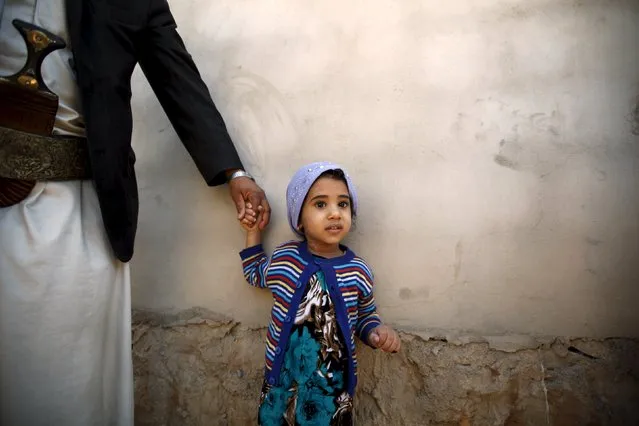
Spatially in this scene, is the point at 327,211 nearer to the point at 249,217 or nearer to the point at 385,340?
the point at 249,217

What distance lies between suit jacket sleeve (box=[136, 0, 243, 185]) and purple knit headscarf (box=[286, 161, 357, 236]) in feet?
0.90

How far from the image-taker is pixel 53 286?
4.47 ft

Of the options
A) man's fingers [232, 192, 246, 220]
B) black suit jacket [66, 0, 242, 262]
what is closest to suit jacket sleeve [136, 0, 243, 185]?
black suit jacket [66, 0, 242, 262]

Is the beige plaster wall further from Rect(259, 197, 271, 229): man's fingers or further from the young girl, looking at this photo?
the young girl

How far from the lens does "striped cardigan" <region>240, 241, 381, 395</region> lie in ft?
5.19

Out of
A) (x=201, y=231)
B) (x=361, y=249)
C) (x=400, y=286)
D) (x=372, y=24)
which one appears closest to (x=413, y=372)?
(x=400, y=286)

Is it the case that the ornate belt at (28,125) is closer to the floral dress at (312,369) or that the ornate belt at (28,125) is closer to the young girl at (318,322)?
the young girl at (318,322)

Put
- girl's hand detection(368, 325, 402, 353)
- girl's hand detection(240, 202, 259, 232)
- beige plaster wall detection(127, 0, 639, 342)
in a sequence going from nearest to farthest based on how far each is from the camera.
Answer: girl's hand detection(368, 325, 402, 353)
beige plaster wall detection(127, 0, 639, 342)
girl's hand detection(240, 202, 259, 232)

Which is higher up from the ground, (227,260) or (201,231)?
(201,231)

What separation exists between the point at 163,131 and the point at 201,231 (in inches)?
19.4

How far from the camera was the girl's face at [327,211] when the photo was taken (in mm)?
1589

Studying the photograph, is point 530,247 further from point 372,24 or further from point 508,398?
point 372,24

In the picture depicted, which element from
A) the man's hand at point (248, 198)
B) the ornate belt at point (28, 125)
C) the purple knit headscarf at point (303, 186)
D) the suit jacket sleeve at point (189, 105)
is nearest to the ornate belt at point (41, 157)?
the ornate belt at point (28, 125)

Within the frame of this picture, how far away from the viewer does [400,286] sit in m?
1.80
